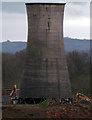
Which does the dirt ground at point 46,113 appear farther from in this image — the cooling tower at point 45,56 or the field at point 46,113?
the cooling tower at point 45,56

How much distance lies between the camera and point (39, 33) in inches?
940

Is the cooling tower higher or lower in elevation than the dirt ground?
higher

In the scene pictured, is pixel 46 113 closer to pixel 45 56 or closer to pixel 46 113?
pixel 46 113

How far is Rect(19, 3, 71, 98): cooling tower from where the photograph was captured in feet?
76.8

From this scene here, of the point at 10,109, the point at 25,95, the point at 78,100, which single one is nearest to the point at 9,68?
the point at 78,100

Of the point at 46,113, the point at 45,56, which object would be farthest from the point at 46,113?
the point at 45,56

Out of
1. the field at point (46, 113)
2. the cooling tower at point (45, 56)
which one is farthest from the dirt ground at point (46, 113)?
the cooling tower at point (45, 56)

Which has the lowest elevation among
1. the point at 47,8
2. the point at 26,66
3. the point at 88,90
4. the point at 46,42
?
the point at 88,90

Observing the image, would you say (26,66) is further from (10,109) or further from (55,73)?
(10,109)

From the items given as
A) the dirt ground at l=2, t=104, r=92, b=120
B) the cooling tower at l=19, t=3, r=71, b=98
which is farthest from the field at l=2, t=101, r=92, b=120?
the cooling tower at l=19, t=3, r=71, b=98

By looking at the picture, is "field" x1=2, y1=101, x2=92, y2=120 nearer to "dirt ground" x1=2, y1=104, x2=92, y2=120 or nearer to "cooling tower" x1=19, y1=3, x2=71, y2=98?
"dirt ground" x1=2, y1=104, x2=92, y2=120

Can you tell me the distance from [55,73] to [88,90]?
21459 millimetres

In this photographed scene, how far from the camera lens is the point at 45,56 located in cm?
2348

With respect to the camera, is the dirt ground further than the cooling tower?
No
